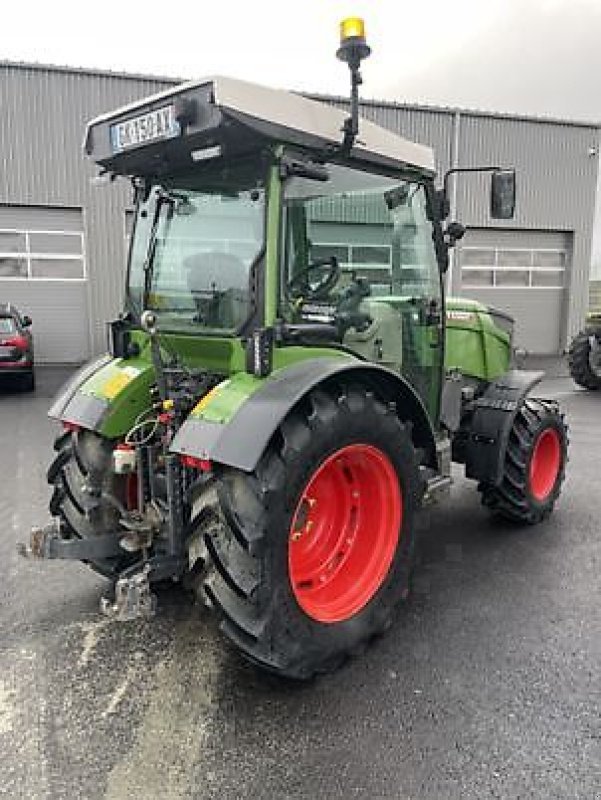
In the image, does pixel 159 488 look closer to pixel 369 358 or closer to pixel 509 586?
pixel 369 358

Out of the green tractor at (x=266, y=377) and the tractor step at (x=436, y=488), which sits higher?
the green tractor at (x=266, y=377)

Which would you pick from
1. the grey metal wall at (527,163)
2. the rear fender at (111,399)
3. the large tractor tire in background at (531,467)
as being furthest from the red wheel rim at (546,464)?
the grey metal wall at (527,163)

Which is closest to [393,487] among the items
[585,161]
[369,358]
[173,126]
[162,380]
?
[369,358]

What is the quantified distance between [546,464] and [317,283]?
98.2 inches

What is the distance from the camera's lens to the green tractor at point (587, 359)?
10.5m

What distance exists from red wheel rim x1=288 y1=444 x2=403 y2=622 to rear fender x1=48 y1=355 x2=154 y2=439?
38.8 inches

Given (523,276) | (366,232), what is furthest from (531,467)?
(523,276)

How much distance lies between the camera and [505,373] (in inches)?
182

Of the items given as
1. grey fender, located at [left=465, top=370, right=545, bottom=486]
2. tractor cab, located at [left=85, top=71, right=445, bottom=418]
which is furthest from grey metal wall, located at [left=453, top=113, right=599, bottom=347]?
tractor cab, located at [left=85, top=71, right=445, bottom=418]

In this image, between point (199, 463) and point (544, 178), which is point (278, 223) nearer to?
point (199, 463)

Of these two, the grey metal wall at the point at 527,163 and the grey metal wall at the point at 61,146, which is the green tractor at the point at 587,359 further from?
the grey metal wall at the point at 61,146

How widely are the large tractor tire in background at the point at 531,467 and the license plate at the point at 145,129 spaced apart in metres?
2.83

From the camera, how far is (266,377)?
266 cm

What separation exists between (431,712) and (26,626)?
1.99 m
